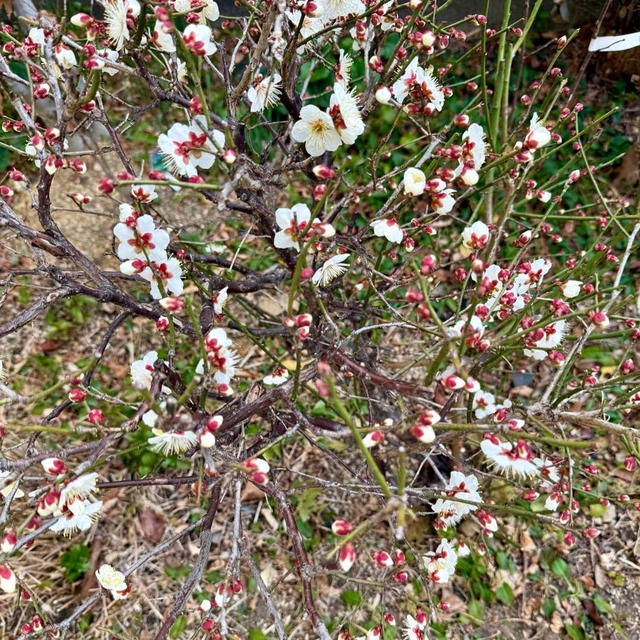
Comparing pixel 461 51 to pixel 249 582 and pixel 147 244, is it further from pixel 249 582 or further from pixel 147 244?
pixel 249 582

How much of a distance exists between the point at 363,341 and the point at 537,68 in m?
2.76

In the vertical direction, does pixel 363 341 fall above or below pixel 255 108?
below

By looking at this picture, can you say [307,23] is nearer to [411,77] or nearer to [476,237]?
[411,77]

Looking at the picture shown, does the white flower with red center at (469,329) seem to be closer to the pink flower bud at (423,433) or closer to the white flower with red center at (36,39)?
the pink flower bud at (423,433)

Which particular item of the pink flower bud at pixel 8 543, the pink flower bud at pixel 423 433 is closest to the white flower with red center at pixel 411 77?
the pink flower bud at pixel 423 433

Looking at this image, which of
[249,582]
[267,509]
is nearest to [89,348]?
[267,509]

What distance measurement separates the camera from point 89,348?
3361 mm

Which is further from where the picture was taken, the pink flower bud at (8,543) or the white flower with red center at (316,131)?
the white flower with red center at (316,131)

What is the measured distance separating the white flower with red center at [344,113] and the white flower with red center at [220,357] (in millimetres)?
652

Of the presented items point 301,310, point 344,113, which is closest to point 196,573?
point 301,310

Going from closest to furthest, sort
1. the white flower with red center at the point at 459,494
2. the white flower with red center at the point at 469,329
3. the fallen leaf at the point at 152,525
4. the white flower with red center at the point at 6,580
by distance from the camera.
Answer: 1. the white flower with red center at the point at 6,580
2. the white flower with red center at the point at 469,329
3. the white flower with red center at the point at 459,494
4. the fallen leaf at the point at 152,525

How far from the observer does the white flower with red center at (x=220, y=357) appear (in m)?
1.54

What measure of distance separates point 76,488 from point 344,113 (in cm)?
119

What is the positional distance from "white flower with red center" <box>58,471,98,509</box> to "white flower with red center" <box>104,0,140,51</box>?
1.13 m
